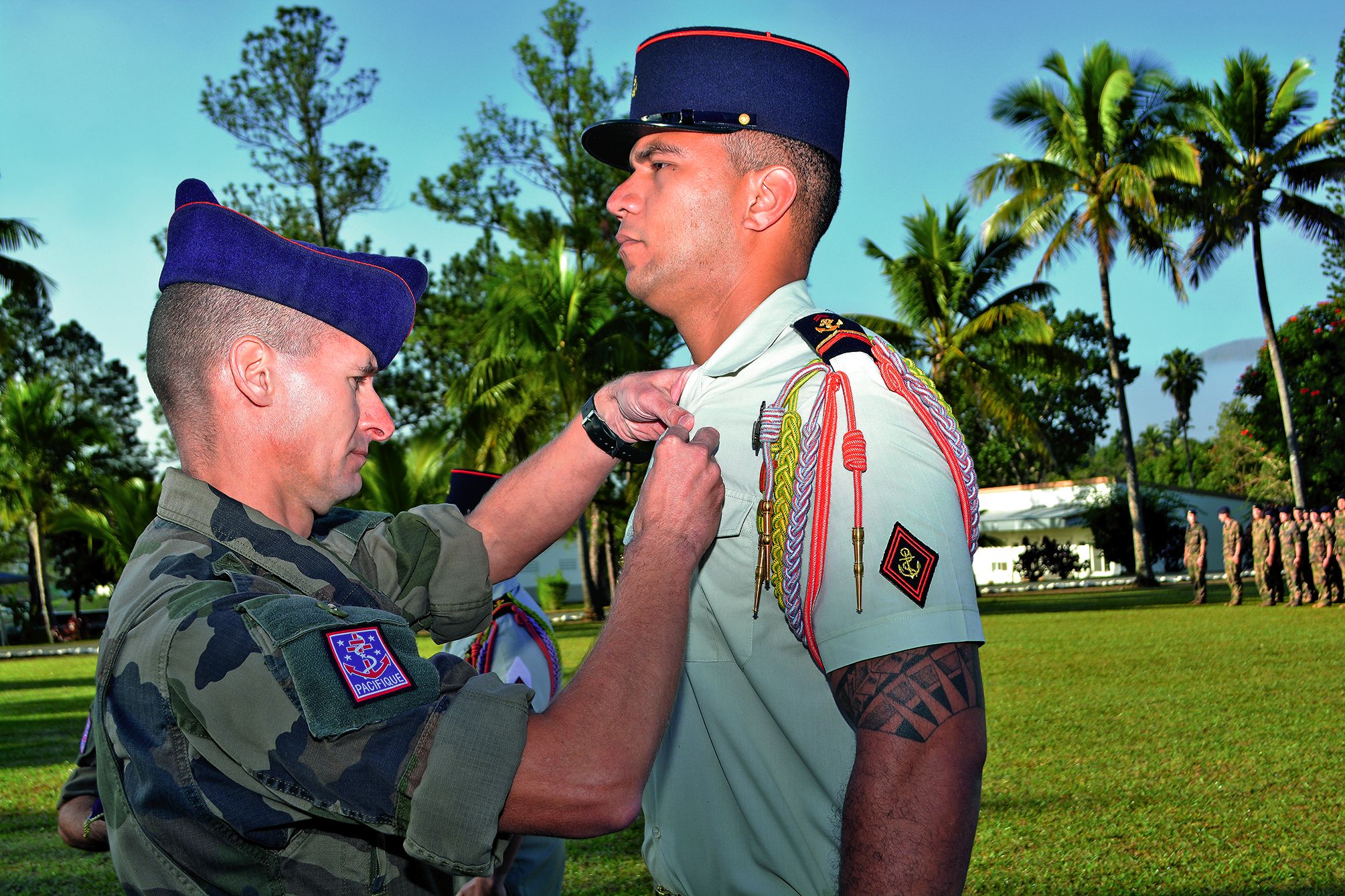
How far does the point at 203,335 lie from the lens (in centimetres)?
217

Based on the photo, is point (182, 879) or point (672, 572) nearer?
point (182, 879)

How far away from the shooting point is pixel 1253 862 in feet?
20.2

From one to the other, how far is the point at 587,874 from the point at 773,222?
16.2 ft

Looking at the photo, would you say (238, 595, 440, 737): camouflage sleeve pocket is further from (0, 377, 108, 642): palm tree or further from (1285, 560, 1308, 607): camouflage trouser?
(0, 377, 108, 642): palm tree

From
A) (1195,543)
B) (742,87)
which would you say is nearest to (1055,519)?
(1195,543)

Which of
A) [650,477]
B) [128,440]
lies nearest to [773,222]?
[650,477]

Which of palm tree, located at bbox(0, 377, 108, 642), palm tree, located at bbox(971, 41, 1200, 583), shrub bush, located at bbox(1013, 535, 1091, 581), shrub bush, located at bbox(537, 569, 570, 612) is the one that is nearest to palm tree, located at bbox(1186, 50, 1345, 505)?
palm tree, located at bbox(971, 41, 1200, 583)

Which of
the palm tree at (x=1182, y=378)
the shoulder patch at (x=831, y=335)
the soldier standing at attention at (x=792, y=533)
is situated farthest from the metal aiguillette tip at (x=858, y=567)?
the palm tree at (x=1182, y=378)

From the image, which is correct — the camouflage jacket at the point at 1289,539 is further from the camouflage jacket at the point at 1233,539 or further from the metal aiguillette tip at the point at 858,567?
the metal aiguillette tip at the point at 858,567

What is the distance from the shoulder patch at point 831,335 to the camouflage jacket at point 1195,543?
2653 cm

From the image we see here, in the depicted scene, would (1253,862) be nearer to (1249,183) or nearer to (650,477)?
(650,477)

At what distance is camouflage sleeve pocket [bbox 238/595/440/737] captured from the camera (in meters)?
1.63

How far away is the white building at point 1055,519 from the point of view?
150ft

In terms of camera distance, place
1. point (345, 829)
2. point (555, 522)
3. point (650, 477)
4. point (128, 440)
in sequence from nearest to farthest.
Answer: point (345, 829), point (650, 477), point (555, 522), point (128, 440)
